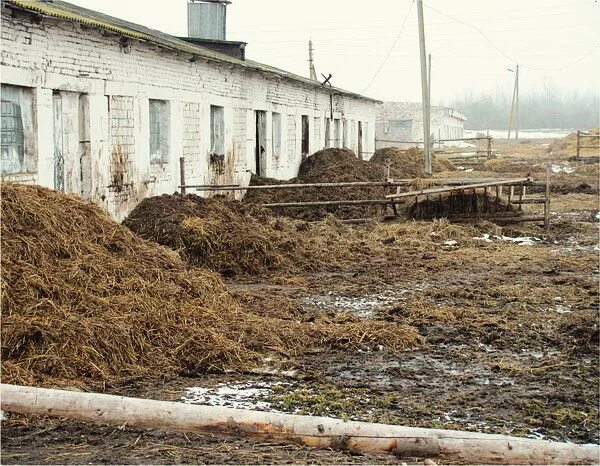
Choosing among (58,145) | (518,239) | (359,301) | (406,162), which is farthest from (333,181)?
(359,301)

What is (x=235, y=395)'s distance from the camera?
661 cm

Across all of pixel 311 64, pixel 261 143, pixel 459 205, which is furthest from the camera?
pixel 311 64

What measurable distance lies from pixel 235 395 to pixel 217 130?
1445 centimetres

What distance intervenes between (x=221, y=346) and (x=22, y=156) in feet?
18.3

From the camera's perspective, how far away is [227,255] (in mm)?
12656

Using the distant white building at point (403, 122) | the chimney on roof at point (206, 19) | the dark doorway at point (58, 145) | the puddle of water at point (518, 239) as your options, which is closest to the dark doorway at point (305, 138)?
the chimney on roof at point (206, 19)

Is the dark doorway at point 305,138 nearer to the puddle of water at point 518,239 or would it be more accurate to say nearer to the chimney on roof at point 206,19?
the chimney on roof at point 206,19

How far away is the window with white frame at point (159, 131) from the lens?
1648 cm

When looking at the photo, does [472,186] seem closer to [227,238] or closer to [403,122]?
[227,238]

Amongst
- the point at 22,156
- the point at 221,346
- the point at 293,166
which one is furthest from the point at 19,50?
the point at 293,166

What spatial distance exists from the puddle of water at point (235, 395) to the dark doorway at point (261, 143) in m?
17.0

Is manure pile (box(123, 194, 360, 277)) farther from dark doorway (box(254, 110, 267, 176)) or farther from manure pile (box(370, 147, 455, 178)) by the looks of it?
manure pile (box(370, 147, 455, 178))

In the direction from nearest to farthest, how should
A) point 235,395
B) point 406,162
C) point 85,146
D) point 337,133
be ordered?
1. point 235,395
2. point 85,146
3. point 337,133
4. point 406,162

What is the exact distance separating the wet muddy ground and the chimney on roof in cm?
1591
